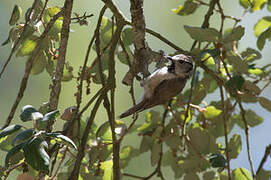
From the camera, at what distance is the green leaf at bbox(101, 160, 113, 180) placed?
1.50 m

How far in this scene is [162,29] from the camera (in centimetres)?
299

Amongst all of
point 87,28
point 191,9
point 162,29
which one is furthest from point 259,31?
point 87,28

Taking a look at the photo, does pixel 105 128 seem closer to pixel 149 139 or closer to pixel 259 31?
pixel 149 139

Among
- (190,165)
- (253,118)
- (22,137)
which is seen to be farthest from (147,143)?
(22,137)

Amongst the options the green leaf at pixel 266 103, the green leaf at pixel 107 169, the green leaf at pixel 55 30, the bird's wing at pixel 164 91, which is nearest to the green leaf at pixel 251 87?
the green leaf at pixel 266 103

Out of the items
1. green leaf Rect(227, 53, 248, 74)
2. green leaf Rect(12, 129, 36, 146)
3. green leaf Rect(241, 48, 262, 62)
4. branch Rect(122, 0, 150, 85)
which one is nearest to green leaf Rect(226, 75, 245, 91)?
green leaf Rect(227, 53, 248, 74)

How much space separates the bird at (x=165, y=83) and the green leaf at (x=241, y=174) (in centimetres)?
35

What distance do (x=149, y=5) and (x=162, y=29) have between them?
18 centimetres

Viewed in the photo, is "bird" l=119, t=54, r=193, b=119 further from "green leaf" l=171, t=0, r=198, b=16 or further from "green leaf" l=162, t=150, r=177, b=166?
"green leaf" l=162, t=150, r=177, b=166

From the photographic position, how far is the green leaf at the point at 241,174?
5.15 feet

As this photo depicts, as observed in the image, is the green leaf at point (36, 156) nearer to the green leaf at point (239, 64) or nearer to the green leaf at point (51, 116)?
the green leaf at point (51, 116)

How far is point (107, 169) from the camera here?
5.01 ft

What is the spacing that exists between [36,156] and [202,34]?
2.27 ft

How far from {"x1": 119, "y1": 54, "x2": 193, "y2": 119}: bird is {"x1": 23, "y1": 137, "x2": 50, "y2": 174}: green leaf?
1.40ft
